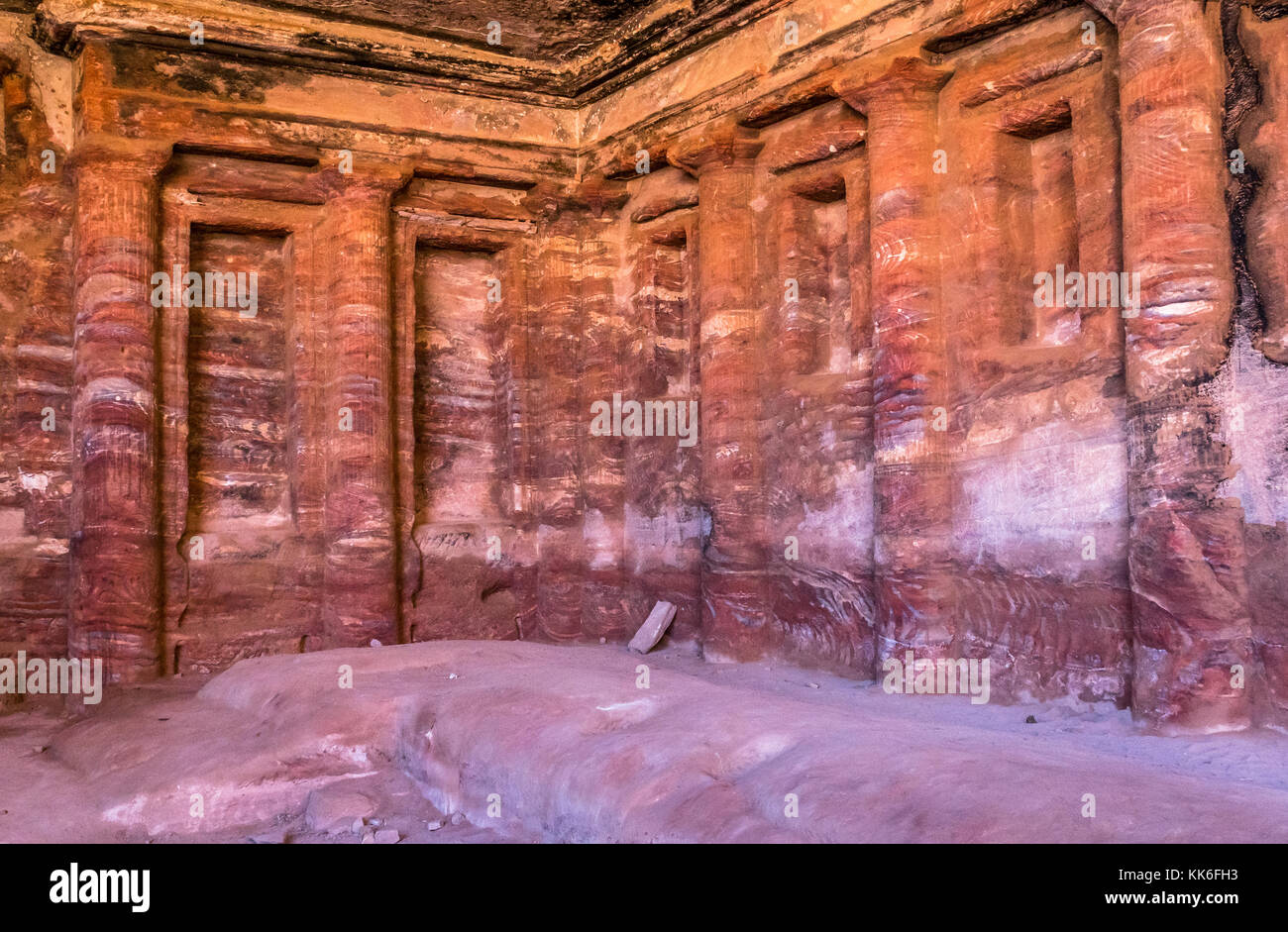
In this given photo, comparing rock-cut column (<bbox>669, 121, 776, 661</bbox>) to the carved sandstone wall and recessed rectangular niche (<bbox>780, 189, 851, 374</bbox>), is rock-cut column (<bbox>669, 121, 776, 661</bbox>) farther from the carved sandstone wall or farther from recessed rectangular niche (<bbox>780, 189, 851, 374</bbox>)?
recessed rectangular niche (<bbox>780, 189, 851, 374</bbox>)

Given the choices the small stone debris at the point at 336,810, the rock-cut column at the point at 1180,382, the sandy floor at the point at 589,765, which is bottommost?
the small stone debris at the point at 336,810

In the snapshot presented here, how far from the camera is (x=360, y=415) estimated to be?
9484 millimetres

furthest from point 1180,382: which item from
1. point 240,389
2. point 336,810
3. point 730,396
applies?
point 240,389

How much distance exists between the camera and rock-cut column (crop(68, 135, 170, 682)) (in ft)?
28.0

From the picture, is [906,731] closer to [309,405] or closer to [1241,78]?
[1241,78]

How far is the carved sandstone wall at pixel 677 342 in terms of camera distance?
596 cm

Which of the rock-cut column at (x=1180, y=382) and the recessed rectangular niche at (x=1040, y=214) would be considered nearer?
the rock-cut column at (x=1180, y=382)

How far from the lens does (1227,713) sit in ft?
18.5

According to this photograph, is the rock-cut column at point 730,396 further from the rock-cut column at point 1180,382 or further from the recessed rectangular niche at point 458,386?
the rock-cut column at point 1180,382

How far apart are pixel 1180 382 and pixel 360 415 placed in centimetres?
670

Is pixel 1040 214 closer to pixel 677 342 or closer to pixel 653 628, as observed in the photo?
pixel 677 342

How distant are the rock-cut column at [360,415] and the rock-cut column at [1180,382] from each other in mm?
6270

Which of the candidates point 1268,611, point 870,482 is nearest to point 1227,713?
point 1268,611

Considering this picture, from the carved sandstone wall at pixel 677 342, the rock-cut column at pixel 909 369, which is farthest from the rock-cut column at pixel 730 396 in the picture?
the rock-cut column at pixel 909 369
